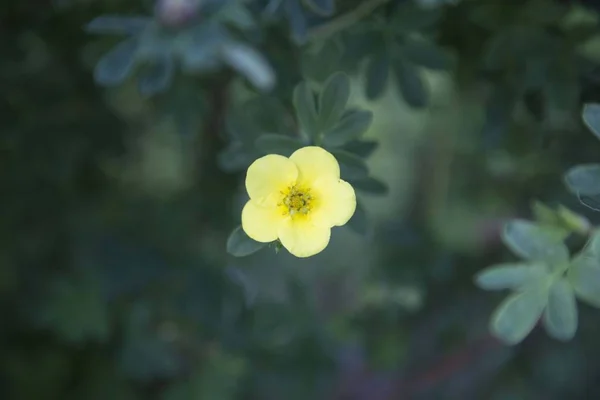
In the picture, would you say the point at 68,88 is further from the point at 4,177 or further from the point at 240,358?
the point at 240,358

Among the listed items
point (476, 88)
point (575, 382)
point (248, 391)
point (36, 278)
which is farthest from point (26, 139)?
point (575, 382)

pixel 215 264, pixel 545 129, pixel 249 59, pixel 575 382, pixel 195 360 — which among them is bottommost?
pixel 575 382

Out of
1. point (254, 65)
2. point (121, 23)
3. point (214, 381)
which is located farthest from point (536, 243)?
point (214, 381)

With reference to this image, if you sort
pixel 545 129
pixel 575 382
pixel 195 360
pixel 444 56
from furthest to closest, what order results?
pixel 575 382 < pixel 195 360 < pixel 545 129 < pixel 444 56

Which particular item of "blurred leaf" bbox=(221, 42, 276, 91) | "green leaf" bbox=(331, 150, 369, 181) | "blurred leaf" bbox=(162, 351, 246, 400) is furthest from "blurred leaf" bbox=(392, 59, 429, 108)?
"blurred leaf" bbox=(162, 351, 246, 400)

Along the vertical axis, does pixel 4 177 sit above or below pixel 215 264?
above

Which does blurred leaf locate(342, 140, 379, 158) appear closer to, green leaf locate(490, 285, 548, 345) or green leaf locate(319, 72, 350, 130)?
green leaf locate(319, 72, 350, 130)

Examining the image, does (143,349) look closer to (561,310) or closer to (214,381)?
(214,381)
